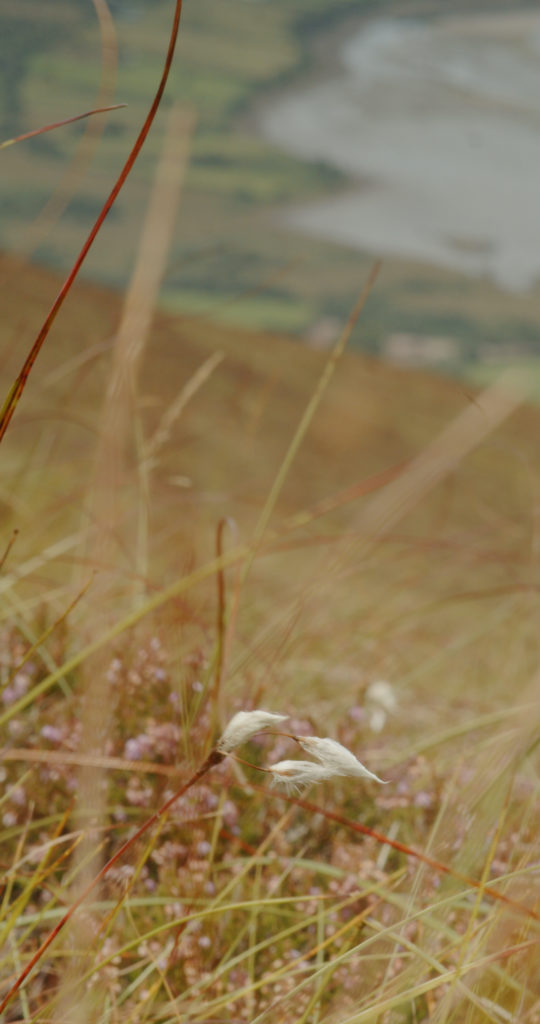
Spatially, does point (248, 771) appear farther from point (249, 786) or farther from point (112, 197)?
point (112, 197)

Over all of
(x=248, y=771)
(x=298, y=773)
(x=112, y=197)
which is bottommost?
(x=248, y=771)

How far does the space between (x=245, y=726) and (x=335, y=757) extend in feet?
0.12

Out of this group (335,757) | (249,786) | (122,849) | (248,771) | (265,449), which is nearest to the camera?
(335,757)

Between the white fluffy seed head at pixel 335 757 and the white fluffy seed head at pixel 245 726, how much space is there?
0.05 ft

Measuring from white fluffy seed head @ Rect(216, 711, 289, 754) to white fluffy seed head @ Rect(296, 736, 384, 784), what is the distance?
0.01 metres

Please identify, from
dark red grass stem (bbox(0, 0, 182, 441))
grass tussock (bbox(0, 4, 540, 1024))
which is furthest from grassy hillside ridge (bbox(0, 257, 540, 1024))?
dark red grass stem (bbox(0, 0, 182, 441))

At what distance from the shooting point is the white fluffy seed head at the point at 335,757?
33 centimetres

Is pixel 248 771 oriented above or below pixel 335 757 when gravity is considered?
below

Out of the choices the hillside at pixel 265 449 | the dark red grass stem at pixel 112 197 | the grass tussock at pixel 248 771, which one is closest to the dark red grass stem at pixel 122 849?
the grass tussock at pixel 248 771

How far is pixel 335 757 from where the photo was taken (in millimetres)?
342

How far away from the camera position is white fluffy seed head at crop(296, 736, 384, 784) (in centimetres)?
33

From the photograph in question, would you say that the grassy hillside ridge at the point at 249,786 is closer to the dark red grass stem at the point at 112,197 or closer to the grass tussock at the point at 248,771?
the grass tussock at the point at 248,771

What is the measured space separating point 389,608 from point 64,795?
73 centimetres

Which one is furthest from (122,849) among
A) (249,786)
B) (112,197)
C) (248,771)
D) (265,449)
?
(265,449)
